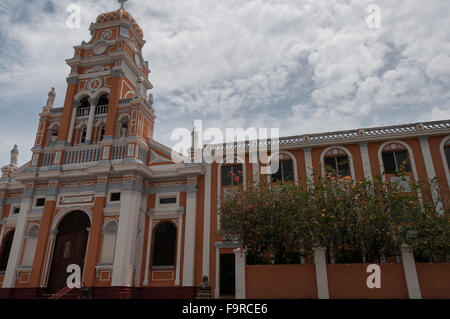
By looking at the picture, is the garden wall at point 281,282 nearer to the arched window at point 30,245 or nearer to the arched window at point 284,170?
the arched window at point 284,170

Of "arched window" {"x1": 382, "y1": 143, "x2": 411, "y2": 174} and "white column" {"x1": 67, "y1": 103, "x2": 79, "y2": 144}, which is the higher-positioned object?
"white column" {"x1": 67, "y1": 103, "x2": 79, "y2": 144}

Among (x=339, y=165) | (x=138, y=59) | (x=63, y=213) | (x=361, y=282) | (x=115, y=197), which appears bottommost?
(x=361, y=282)

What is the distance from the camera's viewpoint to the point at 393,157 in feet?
65.9

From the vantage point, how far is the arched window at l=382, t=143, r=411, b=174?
19.8 metres

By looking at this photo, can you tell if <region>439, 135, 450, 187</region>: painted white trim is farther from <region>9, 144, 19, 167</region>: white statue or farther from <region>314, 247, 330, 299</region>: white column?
<region>9, 144, 19, 167</region>: white statue

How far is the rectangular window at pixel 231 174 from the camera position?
2142 cm

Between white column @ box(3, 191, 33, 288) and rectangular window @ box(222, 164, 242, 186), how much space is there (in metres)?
12.1

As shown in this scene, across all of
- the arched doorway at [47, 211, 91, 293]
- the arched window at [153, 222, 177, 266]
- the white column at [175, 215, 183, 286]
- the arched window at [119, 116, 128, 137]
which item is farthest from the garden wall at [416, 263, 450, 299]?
the arched window at [119, 116, 128, 137]

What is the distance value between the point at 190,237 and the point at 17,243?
33.9 ft

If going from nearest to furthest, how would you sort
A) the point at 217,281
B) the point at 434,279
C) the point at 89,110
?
the point at 434,279 → the point at 217,281 → the point at 89,110

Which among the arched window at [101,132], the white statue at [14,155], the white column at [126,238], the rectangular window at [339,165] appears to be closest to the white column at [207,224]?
the white column at [126,238]

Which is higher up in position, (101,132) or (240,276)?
(101,132)

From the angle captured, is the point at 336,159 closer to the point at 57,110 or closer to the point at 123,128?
the point at 123,128

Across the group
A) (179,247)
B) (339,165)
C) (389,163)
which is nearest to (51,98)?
(179,247)
